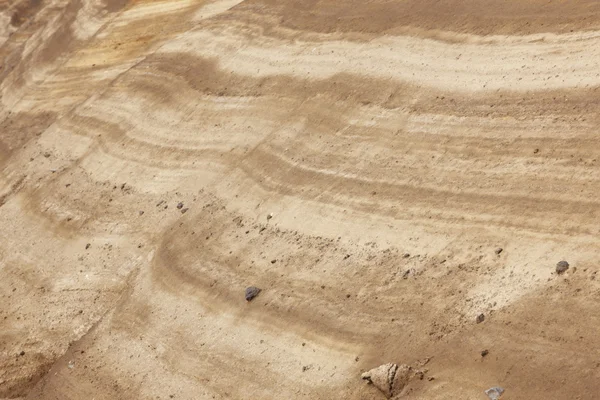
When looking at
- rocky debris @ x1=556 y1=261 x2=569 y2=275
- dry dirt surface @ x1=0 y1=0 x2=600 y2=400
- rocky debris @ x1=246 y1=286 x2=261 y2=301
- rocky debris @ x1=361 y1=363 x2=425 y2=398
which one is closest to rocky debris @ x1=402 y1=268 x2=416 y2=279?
dry dirt surface @ x1=0 y1=0 x2=600 y2=400

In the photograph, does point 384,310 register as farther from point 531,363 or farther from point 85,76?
point 85,76

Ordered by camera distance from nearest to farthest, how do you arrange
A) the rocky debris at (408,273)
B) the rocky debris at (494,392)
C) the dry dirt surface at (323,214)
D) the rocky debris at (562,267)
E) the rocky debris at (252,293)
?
1. the rocky debris at (494,392)
2. the rocky debris at (562,267)
3. the dry dirt surface at (323,214)
4. the rocky debris at (408,273)
5. the rocky debris at (252,293)

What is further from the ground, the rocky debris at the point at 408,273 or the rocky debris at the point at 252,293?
the rocky debris at the point at 408,273

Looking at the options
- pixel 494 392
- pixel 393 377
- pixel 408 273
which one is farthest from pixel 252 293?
pixel 494 392

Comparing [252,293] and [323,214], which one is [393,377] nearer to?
[252,293]

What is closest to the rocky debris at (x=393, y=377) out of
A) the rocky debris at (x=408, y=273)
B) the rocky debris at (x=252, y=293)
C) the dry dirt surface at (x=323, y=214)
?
the dry dirt surface at (x=323, y=214)

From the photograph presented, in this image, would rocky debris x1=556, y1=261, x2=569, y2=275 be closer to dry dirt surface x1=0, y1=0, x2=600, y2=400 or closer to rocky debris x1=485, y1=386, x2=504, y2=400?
dry dirt surface x1=0, y1=0, x2=600, y2=400

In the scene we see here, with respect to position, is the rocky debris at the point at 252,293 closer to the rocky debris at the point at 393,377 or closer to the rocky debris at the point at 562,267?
the rocky debris at the point at 393,377
